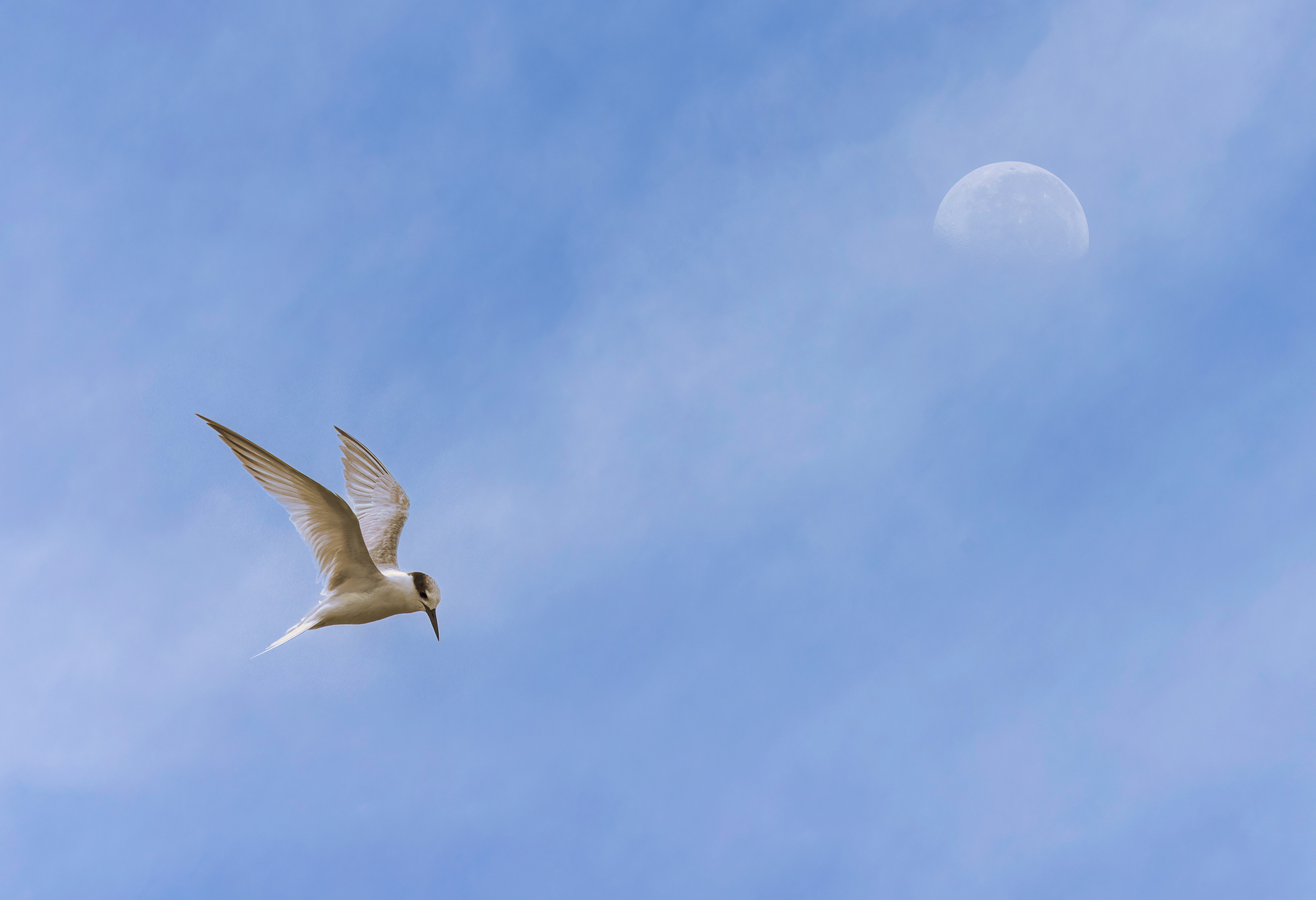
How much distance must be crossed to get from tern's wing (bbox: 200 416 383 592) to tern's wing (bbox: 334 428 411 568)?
2667mm

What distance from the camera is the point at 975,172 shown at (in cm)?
3275

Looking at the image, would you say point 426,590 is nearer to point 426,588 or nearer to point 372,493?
point 426,588

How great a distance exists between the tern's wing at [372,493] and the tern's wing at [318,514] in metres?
2.67

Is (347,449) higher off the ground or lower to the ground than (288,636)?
higher

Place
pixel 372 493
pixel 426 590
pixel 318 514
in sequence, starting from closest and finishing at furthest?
pixel 318 514
pixel 426 590
pixel 372 493

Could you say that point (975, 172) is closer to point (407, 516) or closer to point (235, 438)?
point (407, 516)

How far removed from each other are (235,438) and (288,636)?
2805 millimetres

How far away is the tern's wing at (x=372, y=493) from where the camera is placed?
2002 centimetres

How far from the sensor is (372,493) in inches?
805

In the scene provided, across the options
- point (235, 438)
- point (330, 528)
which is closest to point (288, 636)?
point (330, 528)

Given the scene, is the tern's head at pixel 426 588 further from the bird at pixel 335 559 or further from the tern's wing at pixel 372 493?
the tern's wing at pixel 372 493

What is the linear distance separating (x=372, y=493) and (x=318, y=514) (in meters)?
3.72

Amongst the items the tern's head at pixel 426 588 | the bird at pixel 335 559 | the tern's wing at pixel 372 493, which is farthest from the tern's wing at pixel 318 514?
the tern's wing at pixel 372 493

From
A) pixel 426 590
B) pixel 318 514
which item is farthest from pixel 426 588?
pixel 318 514
